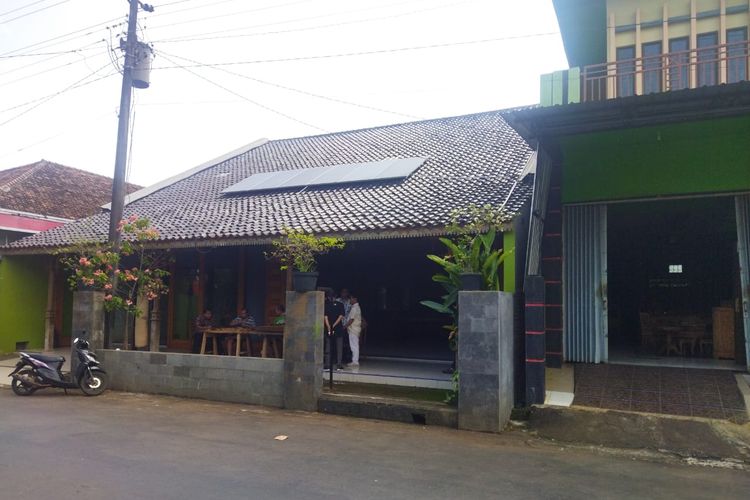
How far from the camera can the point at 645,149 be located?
9164 mm

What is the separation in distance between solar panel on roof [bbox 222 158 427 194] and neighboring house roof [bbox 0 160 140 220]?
22.0ft

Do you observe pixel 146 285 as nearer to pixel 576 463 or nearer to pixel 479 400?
pixel 479 400

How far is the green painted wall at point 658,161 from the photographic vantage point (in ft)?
28.2

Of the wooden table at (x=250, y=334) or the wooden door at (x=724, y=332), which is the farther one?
the wooden table at (x=250, y=334)

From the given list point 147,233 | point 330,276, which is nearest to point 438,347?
point 330,276

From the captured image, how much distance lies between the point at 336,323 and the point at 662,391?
17.4 feet

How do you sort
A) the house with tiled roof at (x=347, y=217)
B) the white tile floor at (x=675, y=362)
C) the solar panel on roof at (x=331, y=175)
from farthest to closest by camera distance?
the solar panel on roof at (x=331, y=175)
the house with tiled roof at (x=347, y=217)
the white tile floor at (x=675, y=362)

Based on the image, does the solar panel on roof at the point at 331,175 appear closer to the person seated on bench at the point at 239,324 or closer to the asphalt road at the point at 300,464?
the person seated on bench at the point at 239,324

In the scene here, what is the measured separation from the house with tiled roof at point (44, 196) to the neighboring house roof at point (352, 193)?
8.48ft

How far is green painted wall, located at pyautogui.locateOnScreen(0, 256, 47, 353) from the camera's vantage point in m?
14.2

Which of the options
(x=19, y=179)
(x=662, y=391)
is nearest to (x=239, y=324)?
(x=662, y=391)

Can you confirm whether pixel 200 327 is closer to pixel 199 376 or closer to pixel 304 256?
pixel 199 376

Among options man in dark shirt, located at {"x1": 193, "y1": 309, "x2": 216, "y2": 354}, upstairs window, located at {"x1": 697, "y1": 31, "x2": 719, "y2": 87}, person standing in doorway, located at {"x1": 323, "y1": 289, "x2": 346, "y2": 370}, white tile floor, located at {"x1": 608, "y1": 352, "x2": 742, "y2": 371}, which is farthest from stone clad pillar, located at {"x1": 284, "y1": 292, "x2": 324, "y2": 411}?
upstairs window, located at {"x1": 697, "y1": 31, "x2": 719, "y2": 87}

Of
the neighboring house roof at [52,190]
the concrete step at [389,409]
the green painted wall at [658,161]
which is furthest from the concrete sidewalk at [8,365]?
the green painted wall at [658,161]
